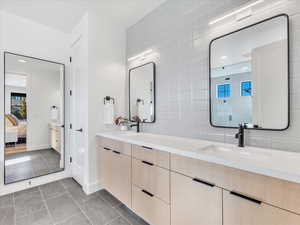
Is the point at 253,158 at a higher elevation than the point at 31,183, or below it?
higher

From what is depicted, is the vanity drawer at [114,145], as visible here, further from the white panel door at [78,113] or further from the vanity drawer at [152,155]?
the white panel door at [78,113]

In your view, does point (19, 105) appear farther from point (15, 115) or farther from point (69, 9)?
point (69, 9)

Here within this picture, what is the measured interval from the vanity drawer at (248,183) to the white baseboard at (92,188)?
1.68m

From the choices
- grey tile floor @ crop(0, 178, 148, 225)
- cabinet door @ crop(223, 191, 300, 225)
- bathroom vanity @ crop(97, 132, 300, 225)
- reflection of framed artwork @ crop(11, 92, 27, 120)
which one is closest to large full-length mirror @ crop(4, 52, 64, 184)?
reflection of framed artwork @ crop(11, 92, 27, 120)

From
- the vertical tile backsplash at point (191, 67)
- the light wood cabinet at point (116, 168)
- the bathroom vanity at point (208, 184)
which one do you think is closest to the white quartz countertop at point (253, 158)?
the bathroom vanity at point (208, 184)

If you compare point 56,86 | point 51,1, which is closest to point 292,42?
point 51,1

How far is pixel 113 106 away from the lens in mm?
2463

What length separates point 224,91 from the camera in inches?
57.6

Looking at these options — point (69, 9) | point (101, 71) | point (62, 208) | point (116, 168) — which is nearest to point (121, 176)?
point (116, 168)

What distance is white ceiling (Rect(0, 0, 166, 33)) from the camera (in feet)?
6.75

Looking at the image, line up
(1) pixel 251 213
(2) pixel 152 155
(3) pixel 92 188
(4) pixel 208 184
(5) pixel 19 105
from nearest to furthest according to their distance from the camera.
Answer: (1) pixel 251 213
(4) pixel 208 184
(2) pixel 152 155
(3) pixel 92 188
(5) pixel 19 105

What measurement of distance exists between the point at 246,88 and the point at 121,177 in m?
1.68

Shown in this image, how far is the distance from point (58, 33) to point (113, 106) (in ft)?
5.86

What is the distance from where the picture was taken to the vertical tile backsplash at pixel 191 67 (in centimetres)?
112
